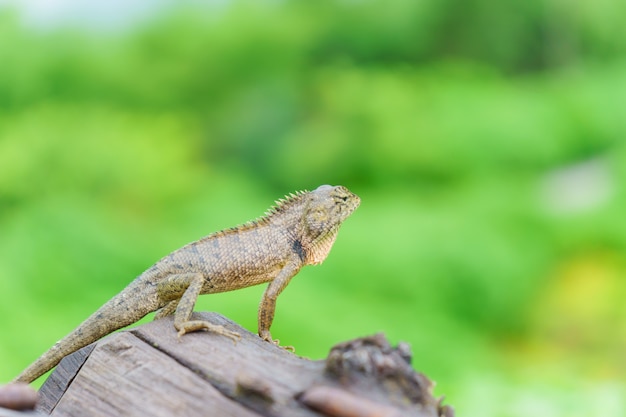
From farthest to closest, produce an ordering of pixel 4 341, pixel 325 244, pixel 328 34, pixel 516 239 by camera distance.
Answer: pixel 328 34 < pixel 516 239 < pixel 4 341 < pixel 325 244

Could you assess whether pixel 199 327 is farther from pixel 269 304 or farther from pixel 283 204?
pixel 283 204

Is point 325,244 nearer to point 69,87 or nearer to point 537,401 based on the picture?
point 537,401

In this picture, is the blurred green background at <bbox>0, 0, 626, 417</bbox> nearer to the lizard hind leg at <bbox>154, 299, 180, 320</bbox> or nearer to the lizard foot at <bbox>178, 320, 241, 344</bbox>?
the lizard hind leg at <bbox>154, 299, 180, 320</bbox>

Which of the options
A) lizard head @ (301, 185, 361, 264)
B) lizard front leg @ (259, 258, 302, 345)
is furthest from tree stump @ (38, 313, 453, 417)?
lizard head @ (301, 185, 361, 264)

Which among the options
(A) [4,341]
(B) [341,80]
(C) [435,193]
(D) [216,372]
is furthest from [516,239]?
(D) [216,372]

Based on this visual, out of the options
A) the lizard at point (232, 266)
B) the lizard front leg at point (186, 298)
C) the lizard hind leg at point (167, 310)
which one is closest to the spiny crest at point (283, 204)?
the lizard at point (232, 266)

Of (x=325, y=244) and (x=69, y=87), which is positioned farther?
(x=69, y=87)
